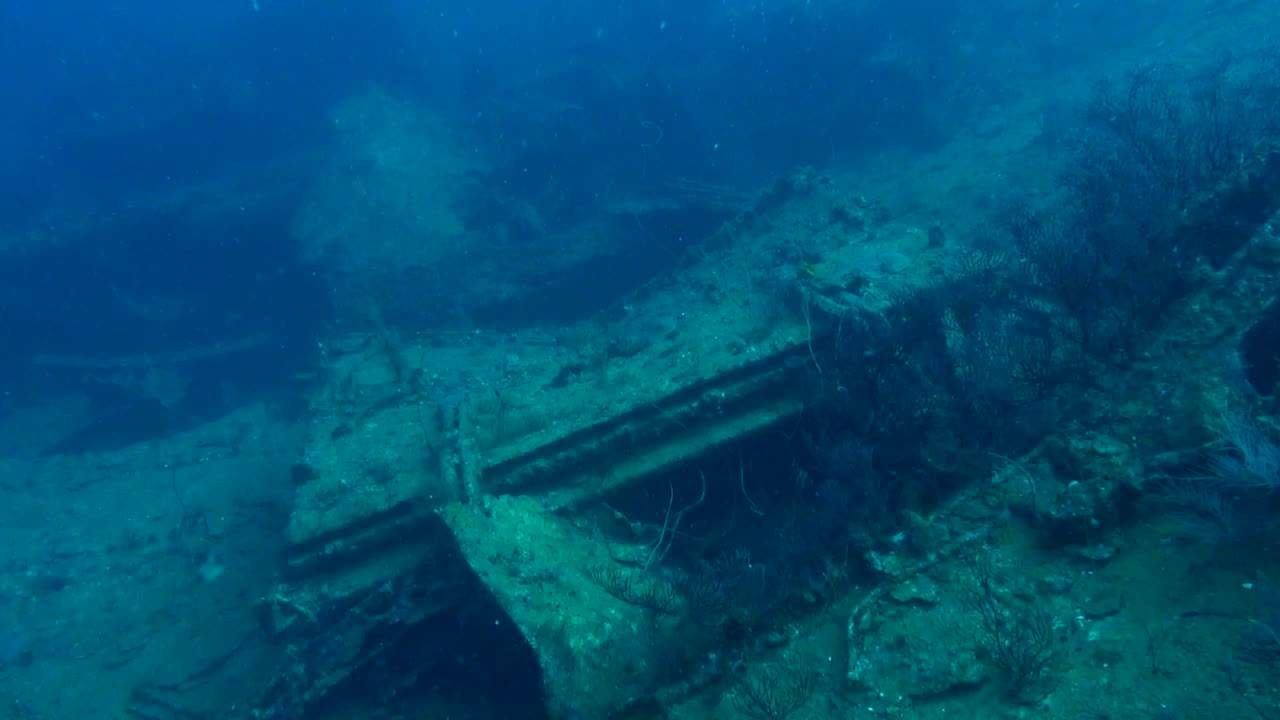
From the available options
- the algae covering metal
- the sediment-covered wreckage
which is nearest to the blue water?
the sediment-covered wreckage

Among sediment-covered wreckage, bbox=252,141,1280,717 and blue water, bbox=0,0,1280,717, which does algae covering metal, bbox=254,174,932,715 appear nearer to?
sediment-covered wreckage, bbox=252,141,1280,717

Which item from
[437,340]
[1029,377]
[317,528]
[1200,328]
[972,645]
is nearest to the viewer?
[972,645]

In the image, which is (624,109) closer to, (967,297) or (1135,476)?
(967,297)

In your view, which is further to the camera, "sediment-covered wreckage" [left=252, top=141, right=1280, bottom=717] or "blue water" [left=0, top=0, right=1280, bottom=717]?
"blue water" [left=0, top=0, right=1280, bottom=717]

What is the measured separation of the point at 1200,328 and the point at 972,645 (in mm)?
3116

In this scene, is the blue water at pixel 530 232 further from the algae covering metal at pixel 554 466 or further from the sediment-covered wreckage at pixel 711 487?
the algae covering metal at pixel 554 466

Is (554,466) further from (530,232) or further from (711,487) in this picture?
(530,232)

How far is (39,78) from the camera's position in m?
43.0

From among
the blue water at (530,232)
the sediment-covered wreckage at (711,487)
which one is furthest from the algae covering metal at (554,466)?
the blue water at (530,232)

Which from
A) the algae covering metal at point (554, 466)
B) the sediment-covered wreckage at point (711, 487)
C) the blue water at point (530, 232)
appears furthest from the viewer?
the blue water at point (530, 232)

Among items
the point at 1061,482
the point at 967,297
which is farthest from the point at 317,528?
the point at 967,297

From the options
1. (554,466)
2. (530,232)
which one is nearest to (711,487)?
(554,466)

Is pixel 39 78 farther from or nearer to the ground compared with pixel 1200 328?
farther from the ground

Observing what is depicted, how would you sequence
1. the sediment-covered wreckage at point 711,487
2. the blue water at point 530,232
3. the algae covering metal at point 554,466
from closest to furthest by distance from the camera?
the sediment-covered wreckage at point 711,487 < the algae covering metal at point 554,466 < the blue water at point 530,232
